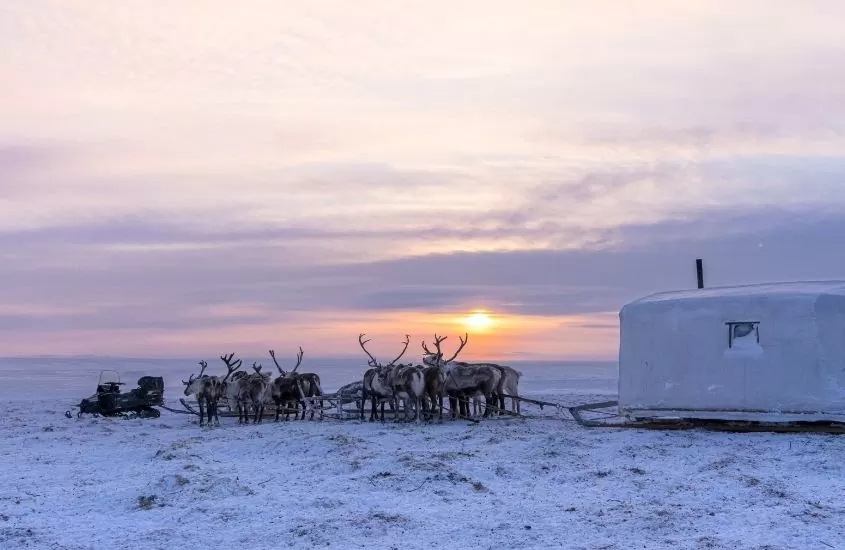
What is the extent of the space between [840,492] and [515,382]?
14196 millimetres

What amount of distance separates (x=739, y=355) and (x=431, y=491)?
9414mm

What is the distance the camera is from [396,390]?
25.2 m

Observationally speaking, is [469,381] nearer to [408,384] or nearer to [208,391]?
[408,384]

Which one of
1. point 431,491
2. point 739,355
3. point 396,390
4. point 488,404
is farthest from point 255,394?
point 431,491

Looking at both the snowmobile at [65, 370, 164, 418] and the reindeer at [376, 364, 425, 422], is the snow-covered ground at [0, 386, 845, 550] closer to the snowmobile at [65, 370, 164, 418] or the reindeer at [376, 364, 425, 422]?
the reindeer at [376, 364, 425, 422]

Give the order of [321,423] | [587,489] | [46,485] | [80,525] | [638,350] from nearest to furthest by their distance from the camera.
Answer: [80,525], [587,489], [46,485], [638,350], [321,423]

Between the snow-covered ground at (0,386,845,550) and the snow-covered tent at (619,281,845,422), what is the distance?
0.91 metres

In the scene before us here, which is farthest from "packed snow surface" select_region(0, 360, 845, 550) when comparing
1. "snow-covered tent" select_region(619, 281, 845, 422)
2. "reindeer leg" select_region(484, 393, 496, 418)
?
"reindeer leg" select_region(484, 393, 496, 418)

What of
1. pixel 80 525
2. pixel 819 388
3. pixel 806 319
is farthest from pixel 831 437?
pixel 80 525

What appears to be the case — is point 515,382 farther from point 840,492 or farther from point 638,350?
point 840,492

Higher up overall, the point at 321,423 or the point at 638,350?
the point at 638,350

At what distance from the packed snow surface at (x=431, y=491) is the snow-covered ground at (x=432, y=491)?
0.13 ft

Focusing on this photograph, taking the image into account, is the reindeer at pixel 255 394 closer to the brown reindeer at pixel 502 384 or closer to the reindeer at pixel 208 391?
the reindeer at pixel 208 391

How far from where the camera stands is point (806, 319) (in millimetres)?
19984
